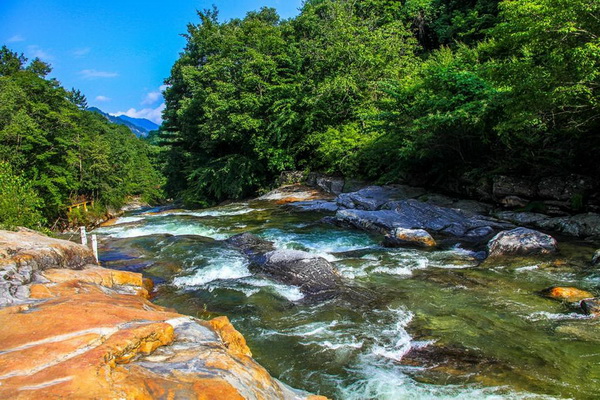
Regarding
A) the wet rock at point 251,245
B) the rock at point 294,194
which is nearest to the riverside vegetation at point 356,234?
the wet rock at point 251,245

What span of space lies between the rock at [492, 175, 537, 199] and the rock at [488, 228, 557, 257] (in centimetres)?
445

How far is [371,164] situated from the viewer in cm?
2083

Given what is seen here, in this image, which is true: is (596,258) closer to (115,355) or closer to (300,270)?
(300,270)

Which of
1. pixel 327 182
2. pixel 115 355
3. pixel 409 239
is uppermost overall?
pixel 327 182

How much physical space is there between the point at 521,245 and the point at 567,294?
2.78 metres

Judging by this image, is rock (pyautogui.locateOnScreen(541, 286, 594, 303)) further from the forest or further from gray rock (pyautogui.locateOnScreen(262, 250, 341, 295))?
the forest

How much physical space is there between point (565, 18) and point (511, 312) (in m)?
7.28

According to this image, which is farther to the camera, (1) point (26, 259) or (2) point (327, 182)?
(2) point (327, 182)

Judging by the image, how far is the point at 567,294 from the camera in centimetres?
682

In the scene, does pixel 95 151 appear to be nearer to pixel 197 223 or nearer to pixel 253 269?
pixel 197 223

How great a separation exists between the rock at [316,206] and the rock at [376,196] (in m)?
0.41

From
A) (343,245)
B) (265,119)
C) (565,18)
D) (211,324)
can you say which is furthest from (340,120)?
(211,324)

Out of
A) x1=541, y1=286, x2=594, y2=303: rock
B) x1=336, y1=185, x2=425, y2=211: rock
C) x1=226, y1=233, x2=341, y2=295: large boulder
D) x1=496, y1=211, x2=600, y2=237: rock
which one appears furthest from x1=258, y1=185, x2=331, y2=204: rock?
x1=541, y1=286, x2=594, y2=303: rock

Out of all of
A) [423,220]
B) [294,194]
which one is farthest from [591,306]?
[294,194]
